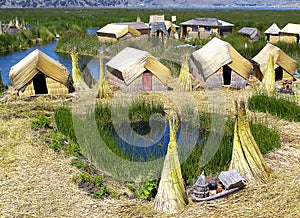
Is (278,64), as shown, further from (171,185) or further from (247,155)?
(171,185)

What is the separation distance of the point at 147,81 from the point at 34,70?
4.01 metres

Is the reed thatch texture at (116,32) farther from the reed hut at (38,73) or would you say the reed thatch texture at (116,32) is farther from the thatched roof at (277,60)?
the reed hut at (38,73)

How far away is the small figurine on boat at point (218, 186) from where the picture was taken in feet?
21.9

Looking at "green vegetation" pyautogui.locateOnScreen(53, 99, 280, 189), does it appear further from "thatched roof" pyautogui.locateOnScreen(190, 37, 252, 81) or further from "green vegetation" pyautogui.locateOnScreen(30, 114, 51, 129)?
"thatched roof" pyautogui.locateOnScreen(190, 37, 252, 81)

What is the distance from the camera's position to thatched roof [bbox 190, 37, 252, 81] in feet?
49.0

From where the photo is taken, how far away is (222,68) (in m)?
15.1

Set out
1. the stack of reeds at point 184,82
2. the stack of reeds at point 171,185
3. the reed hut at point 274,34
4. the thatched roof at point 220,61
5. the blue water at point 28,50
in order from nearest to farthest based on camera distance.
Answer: the stack of reeds at point 171,185 < the stack of reeds at point 184,82 < the thatched roof at point 220,61 < the blue water at point 28,50 < the reed hut at point 274,34

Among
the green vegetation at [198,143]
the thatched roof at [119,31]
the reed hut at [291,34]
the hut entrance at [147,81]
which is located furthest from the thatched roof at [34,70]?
the reed hut at [291,34]

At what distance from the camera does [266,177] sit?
7203 millimetres

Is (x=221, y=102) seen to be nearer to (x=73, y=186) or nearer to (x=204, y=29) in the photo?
(x=73, y=186)

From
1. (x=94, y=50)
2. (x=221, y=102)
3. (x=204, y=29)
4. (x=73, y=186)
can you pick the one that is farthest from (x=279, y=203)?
(x=204, y=29)

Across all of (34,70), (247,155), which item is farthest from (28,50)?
(247,155)

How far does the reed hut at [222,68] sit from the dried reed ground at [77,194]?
607 centimetres

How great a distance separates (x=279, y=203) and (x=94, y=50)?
22.2m
